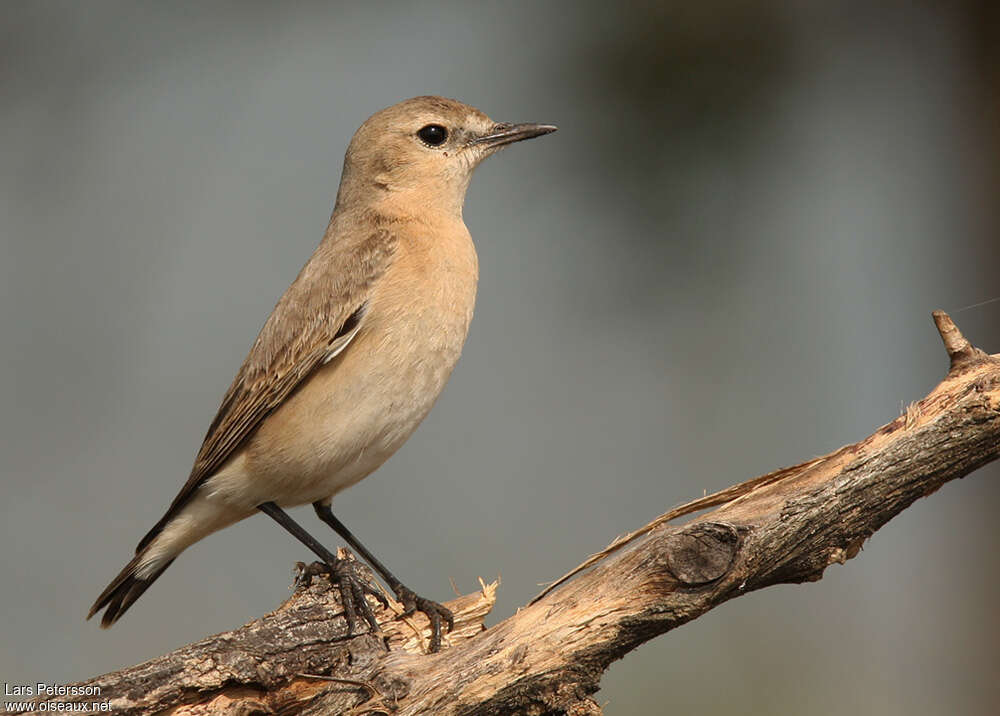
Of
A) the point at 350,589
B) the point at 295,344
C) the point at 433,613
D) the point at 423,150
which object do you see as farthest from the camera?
the point at 423,150

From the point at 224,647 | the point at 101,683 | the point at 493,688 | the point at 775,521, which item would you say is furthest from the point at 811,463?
the point at 101,683

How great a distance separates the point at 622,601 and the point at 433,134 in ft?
9.11

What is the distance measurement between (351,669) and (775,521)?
5.06 feet

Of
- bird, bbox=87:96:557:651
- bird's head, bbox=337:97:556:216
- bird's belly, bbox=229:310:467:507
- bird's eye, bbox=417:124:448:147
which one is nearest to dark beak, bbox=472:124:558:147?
bird's head, bbox=337:97:556:216

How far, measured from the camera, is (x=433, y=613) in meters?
3.91

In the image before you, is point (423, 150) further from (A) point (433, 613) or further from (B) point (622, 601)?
(B) point (622, 601)

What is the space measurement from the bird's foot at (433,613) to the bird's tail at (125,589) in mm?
1261

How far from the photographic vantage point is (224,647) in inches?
132

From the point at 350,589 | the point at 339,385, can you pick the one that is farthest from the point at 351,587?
the point at 339,385

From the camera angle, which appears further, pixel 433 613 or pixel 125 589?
pixel 125 589

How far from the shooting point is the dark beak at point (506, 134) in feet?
16.6

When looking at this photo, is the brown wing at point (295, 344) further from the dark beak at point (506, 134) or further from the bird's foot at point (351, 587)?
the dark beak at point (506, 134)

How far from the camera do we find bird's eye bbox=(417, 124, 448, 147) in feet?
16.3

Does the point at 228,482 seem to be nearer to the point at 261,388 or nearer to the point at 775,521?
the point at 261,388
